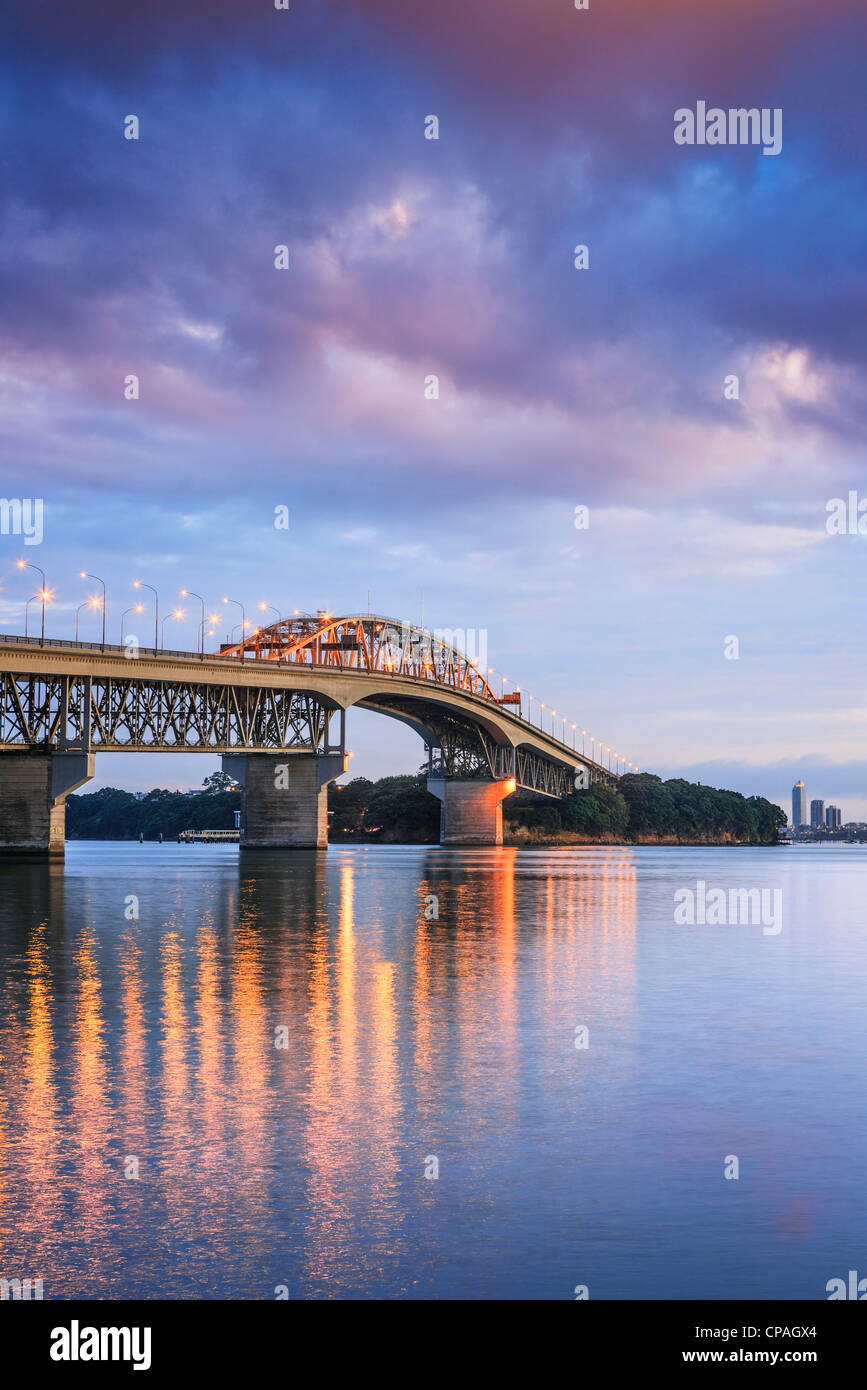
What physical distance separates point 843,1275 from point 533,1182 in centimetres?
286

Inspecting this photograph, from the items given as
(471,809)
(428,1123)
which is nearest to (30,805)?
(428,1123)

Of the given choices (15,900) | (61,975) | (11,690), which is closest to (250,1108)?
(61,975)

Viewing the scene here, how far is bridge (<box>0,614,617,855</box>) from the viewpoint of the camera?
9438cm

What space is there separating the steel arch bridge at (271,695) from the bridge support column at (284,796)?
2.06 metres

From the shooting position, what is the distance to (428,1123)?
537 inches

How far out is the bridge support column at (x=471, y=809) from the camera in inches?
7318

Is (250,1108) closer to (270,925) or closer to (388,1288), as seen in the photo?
(388,1288)

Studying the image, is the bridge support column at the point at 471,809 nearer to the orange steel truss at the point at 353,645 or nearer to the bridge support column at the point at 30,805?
the orange steel truss at the point at 353,645

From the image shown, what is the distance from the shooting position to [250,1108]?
46.6 feet

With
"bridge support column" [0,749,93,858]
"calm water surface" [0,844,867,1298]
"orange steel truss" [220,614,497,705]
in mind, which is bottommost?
"calm water surface" [0,844,867,1298]

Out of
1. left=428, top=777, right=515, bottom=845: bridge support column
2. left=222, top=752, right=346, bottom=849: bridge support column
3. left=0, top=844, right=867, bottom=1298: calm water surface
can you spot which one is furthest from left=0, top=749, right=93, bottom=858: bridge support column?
left=428, top=777, right=515, bottom=845: bridge support column

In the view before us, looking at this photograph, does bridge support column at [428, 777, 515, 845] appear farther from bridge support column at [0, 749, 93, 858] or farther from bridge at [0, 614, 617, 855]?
bridge support column at [0, 749, 93, 858]

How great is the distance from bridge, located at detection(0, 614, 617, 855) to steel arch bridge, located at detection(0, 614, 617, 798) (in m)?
0.15
